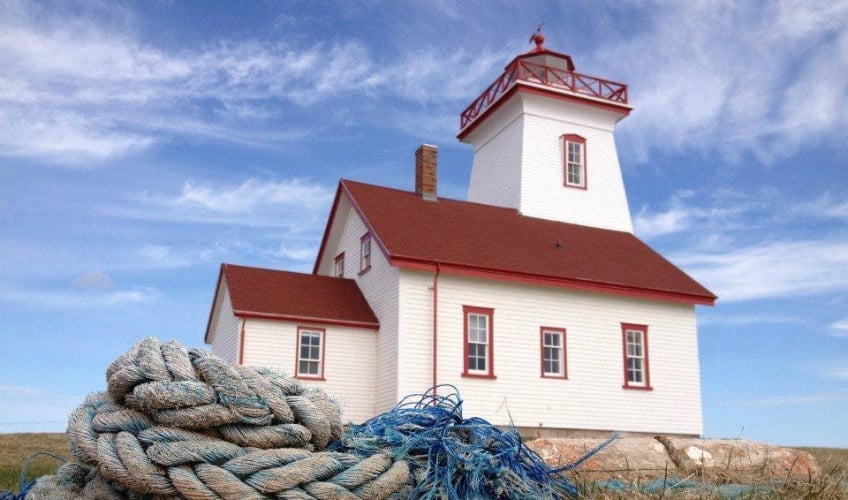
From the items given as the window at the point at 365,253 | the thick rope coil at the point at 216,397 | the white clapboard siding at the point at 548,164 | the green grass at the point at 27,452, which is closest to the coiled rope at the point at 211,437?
the thick rope coil at the point at 216,397

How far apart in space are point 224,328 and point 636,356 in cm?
1122

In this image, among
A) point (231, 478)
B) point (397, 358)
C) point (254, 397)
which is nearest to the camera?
point (231, 478)

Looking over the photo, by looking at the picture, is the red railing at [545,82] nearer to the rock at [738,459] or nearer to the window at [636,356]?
the window at [636,356]

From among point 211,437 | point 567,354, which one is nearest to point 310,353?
point 567,354

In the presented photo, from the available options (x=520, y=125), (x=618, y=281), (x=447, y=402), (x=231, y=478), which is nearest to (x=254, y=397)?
(x=231, y=478)

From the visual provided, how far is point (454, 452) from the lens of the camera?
9.68ft

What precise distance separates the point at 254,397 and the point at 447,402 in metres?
0.86

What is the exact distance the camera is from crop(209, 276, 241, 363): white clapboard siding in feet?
63.6

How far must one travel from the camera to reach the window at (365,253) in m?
21.4

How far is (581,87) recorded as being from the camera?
2683cm

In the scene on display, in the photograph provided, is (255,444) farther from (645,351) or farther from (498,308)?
(645,351)

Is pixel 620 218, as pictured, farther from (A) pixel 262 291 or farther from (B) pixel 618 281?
(A) pixel 262 291

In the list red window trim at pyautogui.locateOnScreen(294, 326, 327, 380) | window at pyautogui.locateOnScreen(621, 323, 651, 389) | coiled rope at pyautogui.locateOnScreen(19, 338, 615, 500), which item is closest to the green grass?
coiled rope at pyautogui.locateOnScreen(19, 338, 615, 500)

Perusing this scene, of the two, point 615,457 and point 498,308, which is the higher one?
point 498,308
